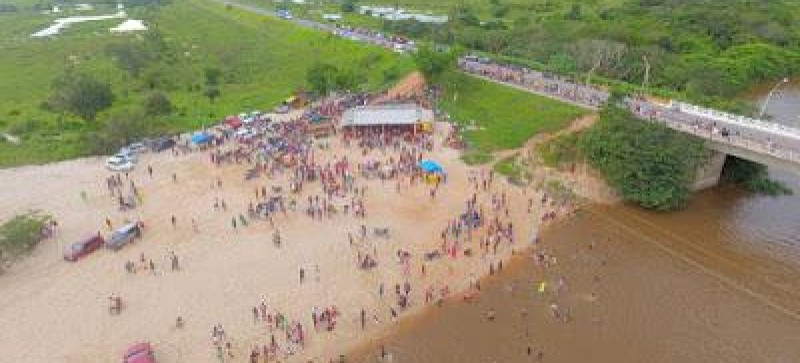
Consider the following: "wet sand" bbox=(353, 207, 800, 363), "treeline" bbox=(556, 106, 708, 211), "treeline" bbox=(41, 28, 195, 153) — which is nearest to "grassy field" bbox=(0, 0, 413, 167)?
"treeline" bbox=(41, 28, 195, 153)

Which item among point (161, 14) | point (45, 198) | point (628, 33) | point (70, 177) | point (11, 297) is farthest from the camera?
point (161, 14)

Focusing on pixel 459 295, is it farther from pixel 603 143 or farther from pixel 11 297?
pixel 11 297

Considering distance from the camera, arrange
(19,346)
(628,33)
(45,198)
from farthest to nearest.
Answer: (628,33) → (45,198) → (19,346)

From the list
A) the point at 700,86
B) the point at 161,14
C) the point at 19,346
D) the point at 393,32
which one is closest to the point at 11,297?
the point at 19,346

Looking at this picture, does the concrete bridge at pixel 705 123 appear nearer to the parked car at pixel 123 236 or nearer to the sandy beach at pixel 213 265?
the sandy beach at pixel 213 265

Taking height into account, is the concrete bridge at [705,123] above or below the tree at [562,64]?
below

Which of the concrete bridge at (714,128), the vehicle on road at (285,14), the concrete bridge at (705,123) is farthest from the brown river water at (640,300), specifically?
the vehicle on road at (285,14)

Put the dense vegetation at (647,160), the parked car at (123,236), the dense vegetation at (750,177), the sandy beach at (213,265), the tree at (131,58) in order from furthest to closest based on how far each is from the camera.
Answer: the tree at (131,58) < the dense vegetation at (750,177) < the dense vegetation at (647,160) < the parked car at (123,236) < the sandy beach at (213,265)

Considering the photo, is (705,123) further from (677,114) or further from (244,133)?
(244,133)
